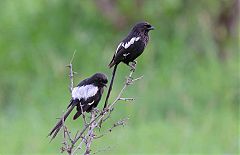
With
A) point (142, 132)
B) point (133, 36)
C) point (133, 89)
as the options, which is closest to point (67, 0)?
point (133, 89)

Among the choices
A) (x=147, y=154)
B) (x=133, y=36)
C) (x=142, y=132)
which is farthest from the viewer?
(x=142, y=132)

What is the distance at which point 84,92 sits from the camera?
157 inches

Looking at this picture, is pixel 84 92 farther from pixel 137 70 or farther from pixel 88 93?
pixel 137 70

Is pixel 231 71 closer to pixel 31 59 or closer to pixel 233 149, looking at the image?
pixel 233 149

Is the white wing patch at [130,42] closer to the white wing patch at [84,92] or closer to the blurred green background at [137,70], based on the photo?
the white wing patch at [84,92]

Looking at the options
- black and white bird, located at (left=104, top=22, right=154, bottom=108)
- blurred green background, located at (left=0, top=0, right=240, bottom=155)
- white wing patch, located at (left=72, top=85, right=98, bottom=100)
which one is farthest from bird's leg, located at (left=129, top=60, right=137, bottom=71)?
blurred green background, located at (left=0, top=0, right=240, bottom=155)

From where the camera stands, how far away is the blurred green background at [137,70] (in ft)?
27.0

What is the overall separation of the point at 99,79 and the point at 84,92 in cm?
12

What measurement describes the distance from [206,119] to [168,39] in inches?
58.3

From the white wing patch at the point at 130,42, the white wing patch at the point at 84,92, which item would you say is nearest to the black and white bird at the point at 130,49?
the white wing patch at the point at 130,42

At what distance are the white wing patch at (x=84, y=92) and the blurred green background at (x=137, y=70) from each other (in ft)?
12.5

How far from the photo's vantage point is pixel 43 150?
7.92 m

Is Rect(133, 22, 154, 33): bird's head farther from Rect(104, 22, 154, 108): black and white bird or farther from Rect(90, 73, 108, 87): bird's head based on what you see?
Rect(90, 73, 108, 87): bird's head

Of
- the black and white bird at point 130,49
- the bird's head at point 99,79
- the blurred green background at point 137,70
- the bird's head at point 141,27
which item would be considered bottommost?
the black and white bird at point 130,49
